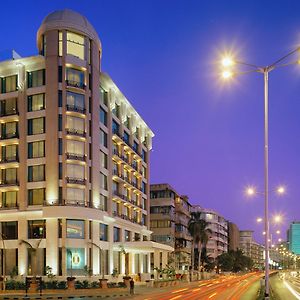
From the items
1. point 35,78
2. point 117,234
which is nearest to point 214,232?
point 117,234

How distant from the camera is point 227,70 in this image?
22844 mm

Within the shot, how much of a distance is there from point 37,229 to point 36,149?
1047 centimetres

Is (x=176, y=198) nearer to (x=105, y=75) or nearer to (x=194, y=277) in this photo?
(x=194, y=277)

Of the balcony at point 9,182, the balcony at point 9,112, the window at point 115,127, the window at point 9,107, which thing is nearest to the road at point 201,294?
the balcony at point 9,182

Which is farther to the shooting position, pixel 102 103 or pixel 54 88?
pixel 102 103

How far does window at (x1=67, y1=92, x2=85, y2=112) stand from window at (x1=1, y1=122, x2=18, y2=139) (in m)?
8.55

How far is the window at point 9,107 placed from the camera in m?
72.4

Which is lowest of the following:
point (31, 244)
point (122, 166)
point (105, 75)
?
point (31, 244)

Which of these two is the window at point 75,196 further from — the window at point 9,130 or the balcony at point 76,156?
the window at point 9,130

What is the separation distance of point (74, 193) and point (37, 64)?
18022mm

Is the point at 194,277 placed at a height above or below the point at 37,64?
below

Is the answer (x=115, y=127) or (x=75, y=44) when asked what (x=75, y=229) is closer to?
(x=115, y=127)

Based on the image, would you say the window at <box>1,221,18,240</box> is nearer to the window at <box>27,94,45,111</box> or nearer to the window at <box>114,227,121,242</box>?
the window at <box>27,94,45,111</box>

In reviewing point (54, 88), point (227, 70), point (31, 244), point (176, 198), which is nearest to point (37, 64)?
point (54, 88)
